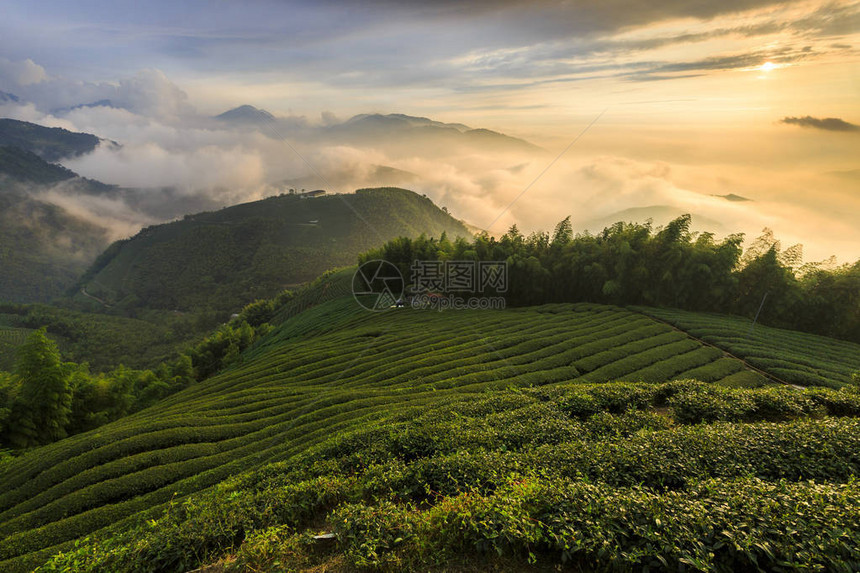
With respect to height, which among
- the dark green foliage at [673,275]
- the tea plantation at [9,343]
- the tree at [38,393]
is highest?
the dark green foliage at [673,275]

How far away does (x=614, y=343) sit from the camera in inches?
1070

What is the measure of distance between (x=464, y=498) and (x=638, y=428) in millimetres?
7925

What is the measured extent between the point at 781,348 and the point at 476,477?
31708 mm

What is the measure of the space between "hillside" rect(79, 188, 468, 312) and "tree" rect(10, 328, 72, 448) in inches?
4282

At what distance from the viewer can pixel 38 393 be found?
2527 centimetres

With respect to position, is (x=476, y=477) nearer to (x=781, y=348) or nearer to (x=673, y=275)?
(x=781, y=348)

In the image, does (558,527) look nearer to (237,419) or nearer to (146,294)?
(237,419)

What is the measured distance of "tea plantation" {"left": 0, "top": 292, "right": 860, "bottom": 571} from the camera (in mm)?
5934

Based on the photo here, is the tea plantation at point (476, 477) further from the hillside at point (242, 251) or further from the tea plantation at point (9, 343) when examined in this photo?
the hillside at point (242, 251)

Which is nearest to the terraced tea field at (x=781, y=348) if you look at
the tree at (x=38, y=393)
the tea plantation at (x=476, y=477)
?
the tea plantation at (x=476, y=477)

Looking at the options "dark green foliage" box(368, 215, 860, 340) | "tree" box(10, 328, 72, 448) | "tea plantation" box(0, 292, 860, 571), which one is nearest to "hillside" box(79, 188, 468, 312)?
→ "tree" box(10, 328, 72, 448)

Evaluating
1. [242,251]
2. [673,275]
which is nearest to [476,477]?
[673,275]

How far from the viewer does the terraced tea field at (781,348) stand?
21.2m

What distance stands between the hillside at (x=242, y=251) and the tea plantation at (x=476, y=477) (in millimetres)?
125268
